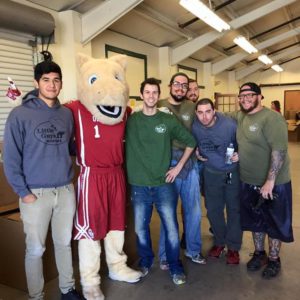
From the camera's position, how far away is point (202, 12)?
5.04 metres

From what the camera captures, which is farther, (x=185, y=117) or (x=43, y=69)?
(x=185, y=117)

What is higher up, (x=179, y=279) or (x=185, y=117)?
(x=185, y=117)

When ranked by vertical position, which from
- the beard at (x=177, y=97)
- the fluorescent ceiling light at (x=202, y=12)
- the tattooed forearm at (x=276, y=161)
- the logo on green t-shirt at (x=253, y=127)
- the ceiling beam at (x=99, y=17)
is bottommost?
the tattooed forearm at (x=276, y=161)

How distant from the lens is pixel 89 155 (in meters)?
2.20

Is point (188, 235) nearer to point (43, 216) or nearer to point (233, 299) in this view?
point (233, 299)

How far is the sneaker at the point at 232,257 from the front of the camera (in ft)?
9.16

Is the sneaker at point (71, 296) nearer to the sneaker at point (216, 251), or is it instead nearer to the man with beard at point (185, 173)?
the man with beard at point (185, 173)

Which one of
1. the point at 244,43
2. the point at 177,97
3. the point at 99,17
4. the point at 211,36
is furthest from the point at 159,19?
the point at 177,97

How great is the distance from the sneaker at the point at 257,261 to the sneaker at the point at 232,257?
10 centimetres

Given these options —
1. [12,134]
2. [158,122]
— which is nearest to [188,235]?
[158,122]

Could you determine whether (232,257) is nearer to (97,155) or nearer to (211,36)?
(97,155)

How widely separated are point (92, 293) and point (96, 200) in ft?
2.13

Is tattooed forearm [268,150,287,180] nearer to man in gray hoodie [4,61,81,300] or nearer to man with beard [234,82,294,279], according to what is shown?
man with beard [234,82,294,279]

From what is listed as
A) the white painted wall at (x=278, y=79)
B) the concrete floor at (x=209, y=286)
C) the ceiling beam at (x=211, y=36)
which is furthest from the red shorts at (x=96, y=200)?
the white painted wall at (x=278, y=79)
